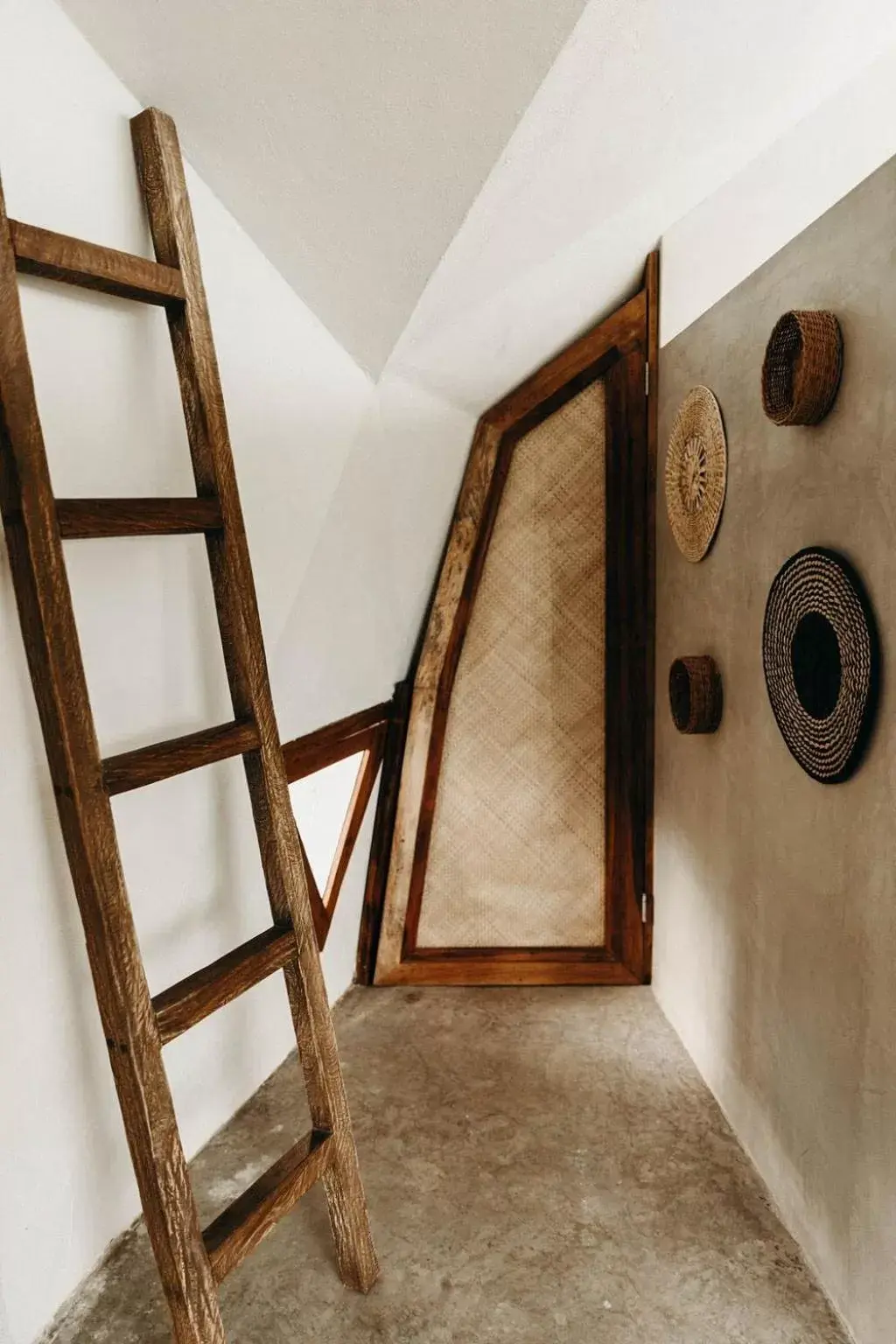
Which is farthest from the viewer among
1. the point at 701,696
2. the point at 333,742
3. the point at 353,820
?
the point at 353,820

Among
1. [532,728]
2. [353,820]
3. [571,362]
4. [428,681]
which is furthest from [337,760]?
[571,362]

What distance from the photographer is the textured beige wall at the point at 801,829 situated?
1500 mm

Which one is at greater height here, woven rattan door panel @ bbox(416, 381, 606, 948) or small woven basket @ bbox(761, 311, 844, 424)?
small woven basket @ bbox(761, 311, 844, 424)

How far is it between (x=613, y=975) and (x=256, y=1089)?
118 centimetres

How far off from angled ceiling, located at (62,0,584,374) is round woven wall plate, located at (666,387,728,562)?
32.4 inches

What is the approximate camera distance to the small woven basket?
5.19ft

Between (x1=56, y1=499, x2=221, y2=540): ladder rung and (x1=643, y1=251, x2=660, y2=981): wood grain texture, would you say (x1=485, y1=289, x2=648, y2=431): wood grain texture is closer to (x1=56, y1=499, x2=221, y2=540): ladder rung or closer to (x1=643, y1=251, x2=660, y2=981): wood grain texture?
(x1=643, y1=251, x2=660, y2=981): wood grain texture

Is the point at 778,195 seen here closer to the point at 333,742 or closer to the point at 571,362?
the point at 571,362

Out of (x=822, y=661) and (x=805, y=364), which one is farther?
(x=822, y=661)

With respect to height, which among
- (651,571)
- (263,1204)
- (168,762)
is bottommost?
(263,1204)

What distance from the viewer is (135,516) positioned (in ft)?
4.84

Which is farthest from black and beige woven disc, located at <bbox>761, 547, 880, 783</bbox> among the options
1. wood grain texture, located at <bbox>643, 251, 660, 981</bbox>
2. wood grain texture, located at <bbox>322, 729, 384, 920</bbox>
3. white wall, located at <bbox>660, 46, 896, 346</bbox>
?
wood grain texture, located at <bbox>322, 729, 384, 920</bbox>

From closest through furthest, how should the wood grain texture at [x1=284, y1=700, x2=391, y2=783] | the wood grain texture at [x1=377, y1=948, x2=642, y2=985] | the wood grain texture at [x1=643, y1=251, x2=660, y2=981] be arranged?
the wood grain texture at [x1=284, y1=700, x2=391, y2=783] → the wood grain texture at [x1=643, y1=251, x2=660, y2=981] → the wood grain texture at [x1=377, y1=948, x2=642, y2=985]

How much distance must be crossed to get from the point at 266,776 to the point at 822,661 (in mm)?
1058
